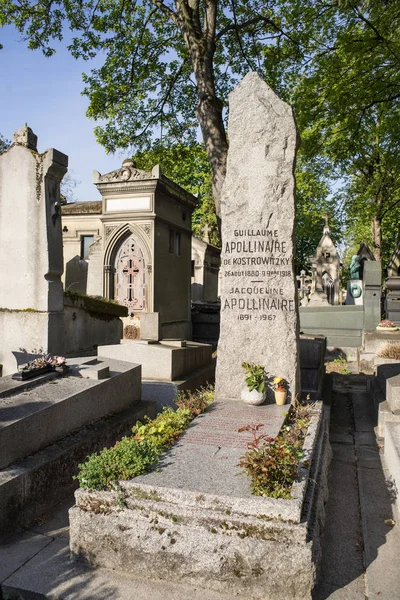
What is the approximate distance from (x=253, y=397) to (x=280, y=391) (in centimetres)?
31

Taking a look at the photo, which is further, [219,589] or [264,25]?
[264,25]

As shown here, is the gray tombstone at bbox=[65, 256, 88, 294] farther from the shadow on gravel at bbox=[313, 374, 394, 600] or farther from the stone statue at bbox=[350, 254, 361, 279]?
the stone statue at bbox=[350, 254, 361, 279]

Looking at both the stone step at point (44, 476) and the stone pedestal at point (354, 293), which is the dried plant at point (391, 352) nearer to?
the stone step at point (44, 476)

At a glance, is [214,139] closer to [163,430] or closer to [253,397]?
[253,397]

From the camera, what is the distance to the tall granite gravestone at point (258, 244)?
5.70m

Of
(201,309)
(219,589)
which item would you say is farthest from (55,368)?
(201,309)

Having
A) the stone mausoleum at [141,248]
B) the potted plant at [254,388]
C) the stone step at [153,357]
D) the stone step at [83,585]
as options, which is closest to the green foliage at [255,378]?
the potted plant at [254,388]

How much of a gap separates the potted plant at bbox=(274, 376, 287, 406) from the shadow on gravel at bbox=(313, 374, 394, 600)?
2.78 feet

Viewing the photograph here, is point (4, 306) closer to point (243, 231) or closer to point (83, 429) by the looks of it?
point (83, 429)

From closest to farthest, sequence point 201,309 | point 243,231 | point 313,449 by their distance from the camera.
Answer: point 313,449 → point 243,231 → point 201,309

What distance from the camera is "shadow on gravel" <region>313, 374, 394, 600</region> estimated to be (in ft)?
10.2

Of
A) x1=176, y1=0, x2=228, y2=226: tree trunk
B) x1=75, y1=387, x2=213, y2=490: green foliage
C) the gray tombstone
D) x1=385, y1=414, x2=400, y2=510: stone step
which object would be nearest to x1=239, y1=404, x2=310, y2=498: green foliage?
x1=75, y1=387, x2=213, y2=490: green foliage

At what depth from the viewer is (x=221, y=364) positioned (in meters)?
5.88

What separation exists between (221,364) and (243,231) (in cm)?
164
